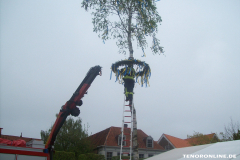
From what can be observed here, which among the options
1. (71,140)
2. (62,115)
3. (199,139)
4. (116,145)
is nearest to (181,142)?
(199,139)

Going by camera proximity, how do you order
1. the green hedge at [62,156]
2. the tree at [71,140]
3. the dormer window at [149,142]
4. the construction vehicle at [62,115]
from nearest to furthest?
the construction vehicle at [62,115], the green hedge at [62,156], the tree at [71,140], the dormer window at [149,142]

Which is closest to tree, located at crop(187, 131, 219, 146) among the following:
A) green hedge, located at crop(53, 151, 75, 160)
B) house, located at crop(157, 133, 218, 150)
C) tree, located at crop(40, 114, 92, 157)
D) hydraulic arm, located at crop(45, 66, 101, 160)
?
house, located at crop(157, 133, 218, 150)

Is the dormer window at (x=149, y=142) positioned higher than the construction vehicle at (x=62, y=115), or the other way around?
the construction vehicle at (x=62, y=115)

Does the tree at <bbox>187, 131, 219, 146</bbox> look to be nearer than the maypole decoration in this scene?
No

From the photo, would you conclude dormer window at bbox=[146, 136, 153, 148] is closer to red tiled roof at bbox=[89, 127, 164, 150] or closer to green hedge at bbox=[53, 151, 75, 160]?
red tiled roof at bbox=[89, 127, 164, 150]

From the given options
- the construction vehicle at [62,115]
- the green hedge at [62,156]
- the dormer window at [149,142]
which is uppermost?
the construction vehicle at [62,115]

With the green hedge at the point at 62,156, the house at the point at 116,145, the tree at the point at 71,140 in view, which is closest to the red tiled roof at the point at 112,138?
the house at the point at 116,145

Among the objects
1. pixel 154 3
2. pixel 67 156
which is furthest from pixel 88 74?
pixel 67 156

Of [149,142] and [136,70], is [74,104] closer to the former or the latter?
[136,70]

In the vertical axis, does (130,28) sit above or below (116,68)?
Result: above

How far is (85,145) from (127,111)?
552 inches

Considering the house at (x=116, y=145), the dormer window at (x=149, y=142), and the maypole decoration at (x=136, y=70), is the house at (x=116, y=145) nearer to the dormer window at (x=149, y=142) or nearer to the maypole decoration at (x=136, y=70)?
the dormer window at (x=149, y=142)

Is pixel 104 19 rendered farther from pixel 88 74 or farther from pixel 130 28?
pixel 88 74

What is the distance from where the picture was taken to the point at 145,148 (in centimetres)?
2711
